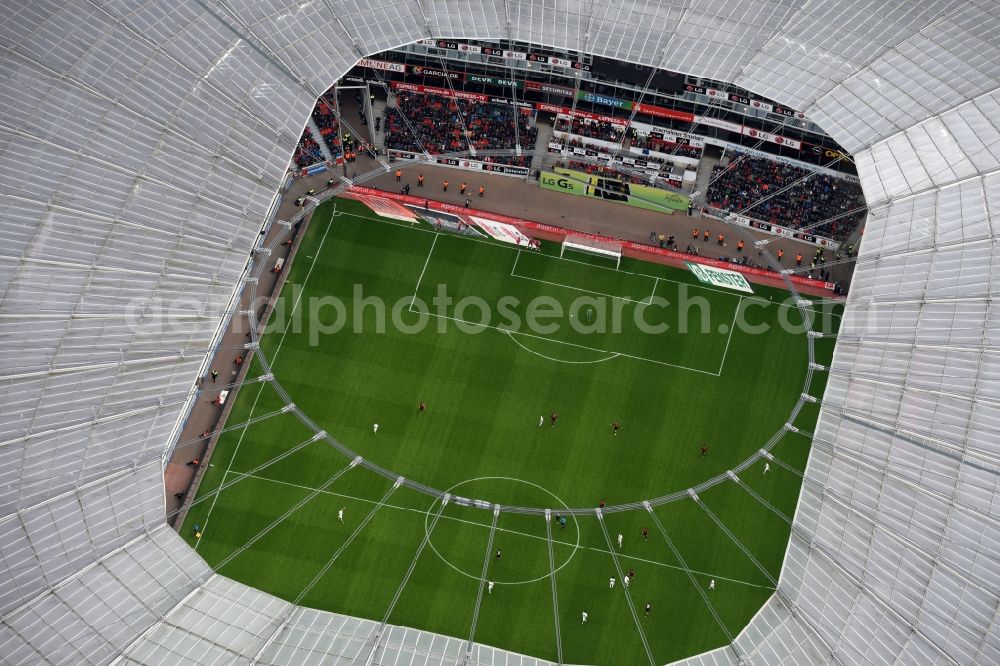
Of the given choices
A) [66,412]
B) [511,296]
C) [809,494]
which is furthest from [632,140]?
[66,412]

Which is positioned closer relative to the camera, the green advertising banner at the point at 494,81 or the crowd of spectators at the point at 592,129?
the green advertising banner at the point at 494,81

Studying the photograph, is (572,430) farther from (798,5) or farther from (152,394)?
(798,5)

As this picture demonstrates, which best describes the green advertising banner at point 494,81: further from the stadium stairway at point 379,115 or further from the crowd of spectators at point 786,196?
the crowd of spectators at point 786,196

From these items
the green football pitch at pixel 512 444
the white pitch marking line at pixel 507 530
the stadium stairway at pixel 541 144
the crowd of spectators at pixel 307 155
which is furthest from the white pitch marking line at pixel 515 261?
the white pitch marking line at pixel 507 530

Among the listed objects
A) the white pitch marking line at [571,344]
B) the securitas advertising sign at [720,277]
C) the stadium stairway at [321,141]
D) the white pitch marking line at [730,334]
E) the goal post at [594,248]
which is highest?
the stadium stairway at [321,141]

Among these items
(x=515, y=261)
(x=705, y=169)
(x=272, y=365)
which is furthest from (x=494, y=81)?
(x=272, y=365)

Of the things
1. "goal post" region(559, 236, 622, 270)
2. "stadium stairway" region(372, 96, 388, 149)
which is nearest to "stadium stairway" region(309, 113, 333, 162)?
"stadium stairway" region(372, 96, 388, 149)

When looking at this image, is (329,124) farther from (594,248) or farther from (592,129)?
(594,248)
